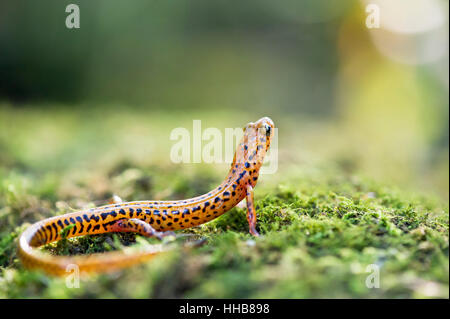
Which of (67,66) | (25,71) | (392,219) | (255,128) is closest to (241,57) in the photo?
(67,66)

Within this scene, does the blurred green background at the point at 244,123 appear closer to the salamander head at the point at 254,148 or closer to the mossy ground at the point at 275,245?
the mossy ground at the point at 275,245

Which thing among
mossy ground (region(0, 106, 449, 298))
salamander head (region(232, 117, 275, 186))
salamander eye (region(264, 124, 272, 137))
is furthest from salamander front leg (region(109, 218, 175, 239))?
salamander eye (region(264, 124, 272, 137))

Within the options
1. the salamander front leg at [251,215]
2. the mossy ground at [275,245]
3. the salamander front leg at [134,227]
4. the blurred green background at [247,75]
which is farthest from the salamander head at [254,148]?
the blurred green background at [247,75]

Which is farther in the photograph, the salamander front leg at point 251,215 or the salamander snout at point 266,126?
the salamander snout at point 266,126

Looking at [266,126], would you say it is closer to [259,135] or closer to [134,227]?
[259,135]

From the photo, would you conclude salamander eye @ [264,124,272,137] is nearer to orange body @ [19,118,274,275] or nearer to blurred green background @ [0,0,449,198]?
orange body @ [19,118,274,275]

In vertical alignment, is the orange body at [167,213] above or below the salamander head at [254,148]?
below
